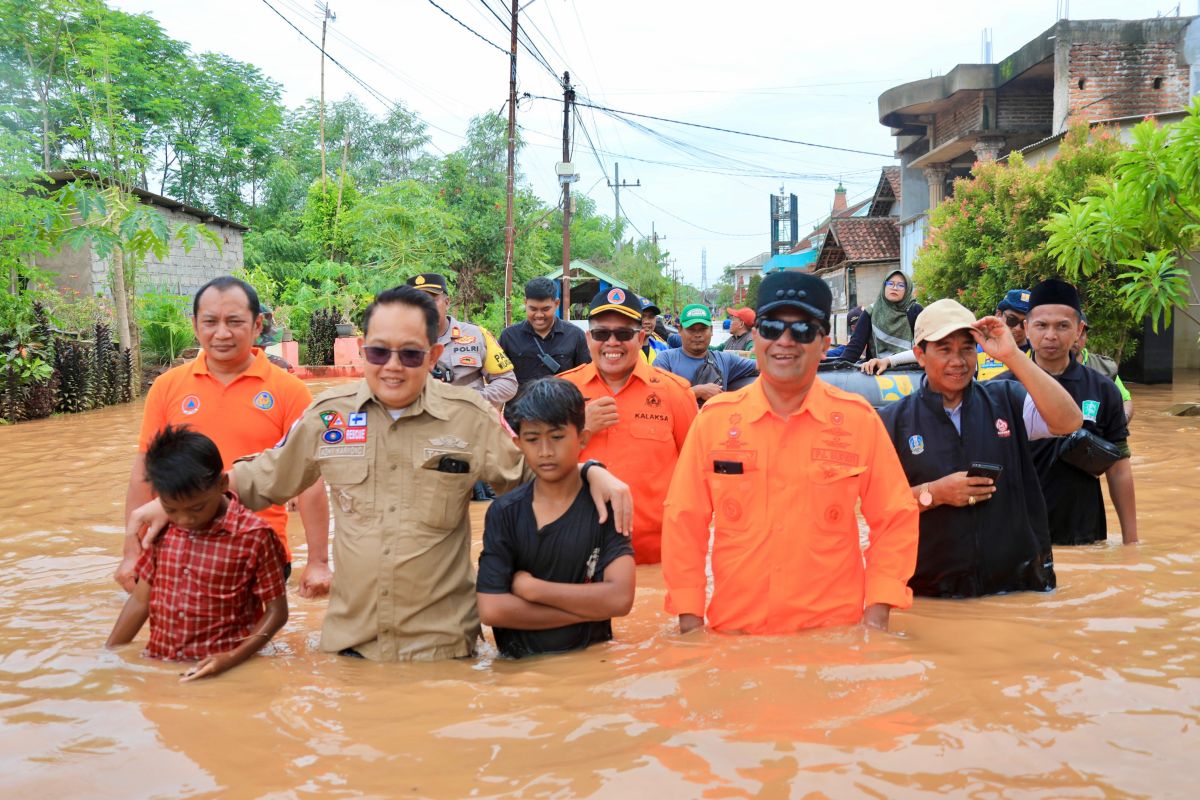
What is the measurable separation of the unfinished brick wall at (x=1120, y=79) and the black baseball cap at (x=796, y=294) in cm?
1984

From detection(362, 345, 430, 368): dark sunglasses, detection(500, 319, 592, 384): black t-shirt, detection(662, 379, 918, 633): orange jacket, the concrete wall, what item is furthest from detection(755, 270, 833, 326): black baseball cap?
the concrete wall

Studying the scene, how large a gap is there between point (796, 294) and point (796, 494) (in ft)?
2.27

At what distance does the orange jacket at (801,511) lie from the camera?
3.48 meters

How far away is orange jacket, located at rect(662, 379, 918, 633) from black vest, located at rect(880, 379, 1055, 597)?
523mm

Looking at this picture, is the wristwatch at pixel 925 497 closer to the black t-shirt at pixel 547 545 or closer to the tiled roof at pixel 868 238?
the black t-shirt at pixel 547 545

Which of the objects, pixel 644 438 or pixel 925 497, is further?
pixel 644 438

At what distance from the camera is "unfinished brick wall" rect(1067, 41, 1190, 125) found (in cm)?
2064

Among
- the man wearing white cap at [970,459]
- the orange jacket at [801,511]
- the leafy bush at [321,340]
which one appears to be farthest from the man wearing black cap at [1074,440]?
the leafy bush at [321,340]

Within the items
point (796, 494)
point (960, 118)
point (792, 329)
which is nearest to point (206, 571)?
point (796, 494)

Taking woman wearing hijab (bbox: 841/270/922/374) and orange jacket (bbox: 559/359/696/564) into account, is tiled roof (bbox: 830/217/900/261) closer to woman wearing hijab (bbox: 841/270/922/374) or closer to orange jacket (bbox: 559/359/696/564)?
woman wearing hijab (bbox: 841/270/922/374)

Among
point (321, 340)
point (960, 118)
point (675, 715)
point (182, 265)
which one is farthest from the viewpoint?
→ point (182, 265)

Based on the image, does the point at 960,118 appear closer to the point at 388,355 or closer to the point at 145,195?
the point at 145,195

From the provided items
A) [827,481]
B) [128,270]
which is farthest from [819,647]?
[128,270]

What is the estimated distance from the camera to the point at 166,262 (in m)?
25.8
